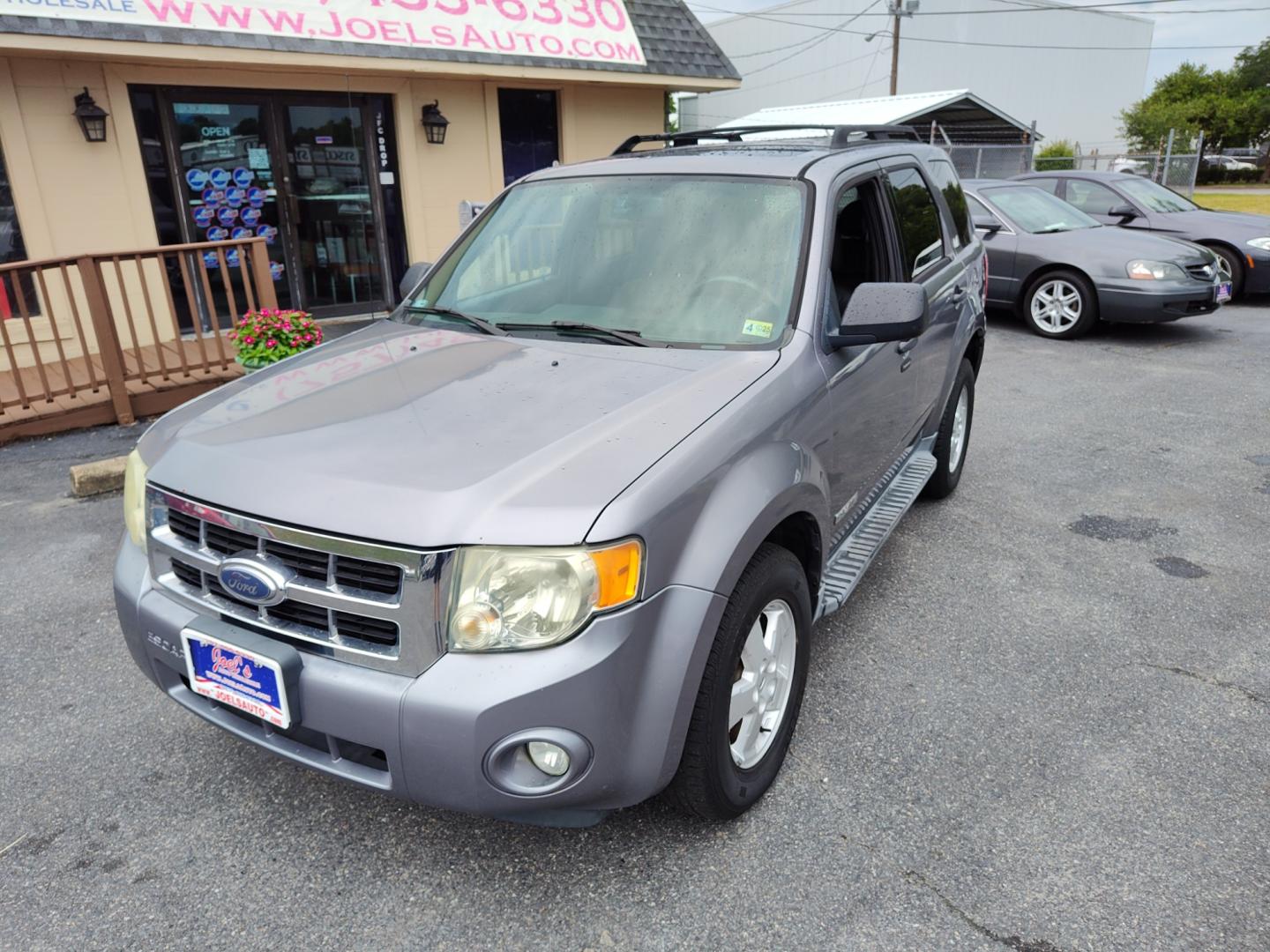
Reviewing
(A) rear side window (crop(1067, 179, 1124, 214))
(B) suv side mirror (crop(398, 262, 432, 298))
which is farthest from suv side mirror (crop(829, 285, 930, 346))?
(A) rear side window (crop(1067, 179, 1124, 214))

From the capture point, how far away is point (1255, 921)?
7.06 ft

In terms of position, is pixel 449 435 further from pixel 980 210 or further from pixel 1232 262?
pixel 1232 262

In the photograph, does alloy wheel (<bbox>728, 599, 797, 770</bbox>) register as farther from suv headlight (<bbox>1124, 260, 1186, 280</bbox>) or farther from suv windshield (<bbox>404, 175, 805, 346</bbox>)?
suv headlight (<bbox>1124, 260, 1186, 280</bbox>)

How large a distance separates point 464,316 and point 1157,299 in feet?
26.1

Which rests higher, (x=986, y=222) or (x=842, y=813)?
(x=986, y=222)

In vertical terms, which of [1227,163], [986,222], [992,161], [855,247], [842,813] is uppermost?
[855,247]

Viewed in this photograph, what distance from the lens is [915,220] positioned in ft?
13.2

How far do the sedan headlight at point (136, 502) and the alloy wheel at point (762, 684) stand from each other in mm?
1686

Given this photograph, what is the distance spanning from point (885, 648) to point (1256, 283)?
10.4 m

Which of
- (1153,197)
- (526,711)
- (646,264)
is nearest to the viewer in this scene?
(526,711)

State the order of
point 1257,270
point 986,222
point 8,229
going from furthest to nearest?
point 1257,270
point 986,222
point 8,229

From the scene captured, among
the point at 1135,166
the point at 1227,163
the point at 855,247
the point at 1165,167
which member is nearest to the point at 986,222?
the point at 855,247

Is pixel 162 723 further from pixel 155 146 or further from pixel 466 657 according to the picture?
pixel 155 146

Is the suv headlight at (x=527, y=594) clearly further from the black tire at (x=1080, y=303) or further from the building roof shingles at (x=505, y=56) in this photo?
the black tire at (x=1080, y=303)
